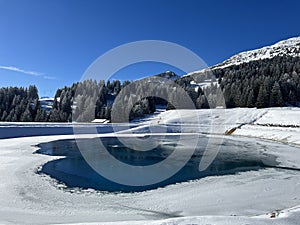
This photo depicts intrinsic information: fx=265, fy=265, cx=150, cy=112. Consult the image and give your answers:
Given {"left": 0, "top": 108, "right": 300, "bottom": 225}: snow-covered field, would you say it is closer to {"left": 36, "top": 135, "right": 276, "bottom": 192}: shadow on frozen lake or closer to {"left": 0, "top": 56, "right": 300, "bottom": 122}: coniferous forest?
{"left": 36, "top": 135, "right": 276, "bottom": 192}: shadow on frozen lake

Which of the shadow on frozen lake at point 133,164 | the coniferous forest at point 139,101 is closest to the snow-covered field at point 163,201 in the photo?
the shadow on frozen lake at point 133,164

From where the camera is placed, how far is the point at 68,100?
2975 inches

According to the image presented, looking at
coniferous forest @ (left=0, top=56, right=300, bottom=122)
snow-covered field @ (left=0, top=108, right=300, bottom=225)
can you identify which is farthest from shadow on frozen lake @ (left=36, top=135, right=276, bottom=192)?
coniferous forest @ (left=0, top=56, right=300, bottom=122)

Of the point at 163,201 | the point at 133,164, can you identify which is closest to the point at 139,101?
the point at 133,164

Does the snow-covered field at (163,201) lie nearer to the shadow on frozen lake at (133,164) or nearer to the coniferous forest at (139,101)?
the shadow on frozen lake at (133,164)

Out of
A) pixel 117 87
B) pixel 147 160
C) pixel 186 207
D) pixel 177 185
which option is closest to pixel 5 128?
pixel 147 160

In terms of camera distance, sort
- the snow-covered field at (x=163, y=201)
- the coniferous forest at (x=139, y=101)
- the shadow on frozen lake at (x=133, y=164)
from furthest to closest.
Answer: the coniferous forest at (x=139, y=101) → the shadow on frozen lake at (x=133, y=164) → the snow-covered field at (x=163, y=201)

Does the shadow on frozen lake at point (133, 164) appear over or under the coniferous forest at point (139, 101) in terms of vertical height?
under

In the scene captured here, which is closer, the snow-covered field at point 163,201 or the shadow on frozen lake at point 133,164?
the snow-covered field at point 163,201

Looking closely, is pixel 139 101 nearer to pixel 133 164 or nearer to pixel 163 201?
pixel 133 164

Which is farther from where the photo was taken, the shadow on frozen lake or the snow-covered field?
the shadow on frozen lake

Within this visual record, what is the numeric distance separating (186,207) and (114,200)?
8.57 ft

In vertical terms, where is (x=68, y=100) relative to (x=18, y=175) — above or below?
above

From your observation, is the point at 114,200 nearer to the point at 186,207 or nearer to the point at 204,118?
the point at 186,207
